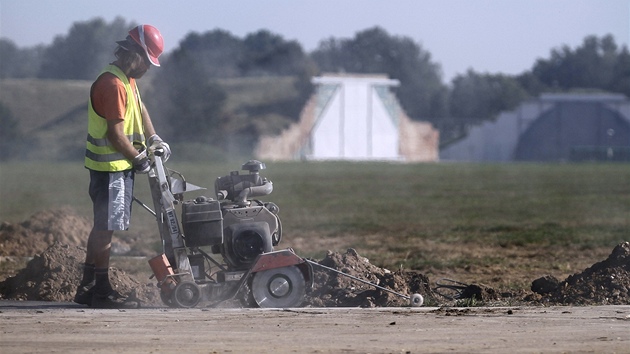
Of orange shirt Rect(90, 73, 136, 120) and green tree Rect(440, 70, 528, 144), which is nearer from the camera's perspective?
orange shirt Rect(90, 73, 136, 120)

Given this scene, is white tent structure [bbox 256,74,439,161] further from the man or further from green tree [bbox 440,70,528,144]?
the man

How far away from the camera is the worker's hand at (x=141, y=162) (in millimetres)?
8203

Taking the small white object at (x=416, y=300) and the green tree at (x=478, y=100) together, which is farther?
the green tree at (x=478, y=100)

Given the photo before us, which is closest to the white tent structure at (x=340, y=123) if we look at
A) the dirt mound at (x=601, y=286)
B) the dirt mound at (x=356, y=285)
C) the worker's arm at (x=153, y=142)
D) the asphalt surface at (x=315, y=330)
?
the dirt mound at (x=356, y=285)

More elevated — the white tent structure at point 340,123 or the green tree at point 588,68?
the green tree at point 588,68

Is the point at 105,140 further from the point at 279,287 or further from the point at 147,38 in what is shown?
the point at 279,287

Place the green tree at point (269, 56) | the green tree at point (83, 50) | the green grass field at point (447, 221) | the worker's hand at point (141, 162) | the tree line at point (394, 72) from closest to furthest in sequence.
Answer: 1. the worker's hand at point (141, 162)
2. the green grass field at point (447, 221)
3. the green tree at point (83, 50)
4. the tree line at point (394, 72)
5. the green tree at point (269, 56)

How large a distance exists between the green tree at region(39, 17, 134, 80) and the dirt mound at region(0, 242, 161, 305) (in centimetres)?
2676

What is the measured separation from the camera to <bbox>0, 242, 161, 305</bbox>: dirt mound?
9.21 m

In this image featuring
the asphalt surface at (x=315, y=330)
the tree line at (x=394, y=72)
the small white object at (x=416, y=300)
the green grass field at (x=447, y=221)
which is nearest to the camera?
the asphalt surface at (x=315, y=330)

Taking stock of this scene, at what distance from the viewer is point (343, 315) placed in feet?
26.4

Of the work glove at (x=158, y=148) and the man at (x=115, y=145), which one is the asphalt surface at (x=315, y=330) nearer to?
the man at (x=115, y=145)

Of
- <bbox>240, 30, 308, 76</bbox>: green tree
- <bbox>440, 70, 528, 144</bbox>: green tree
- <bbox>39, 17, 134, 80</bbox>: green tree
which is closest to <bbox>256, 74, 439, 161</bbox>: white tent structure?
<bbox>39, 17, 134, 80</bbox>: green tree

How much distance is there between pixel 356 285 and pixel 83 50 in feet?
170
